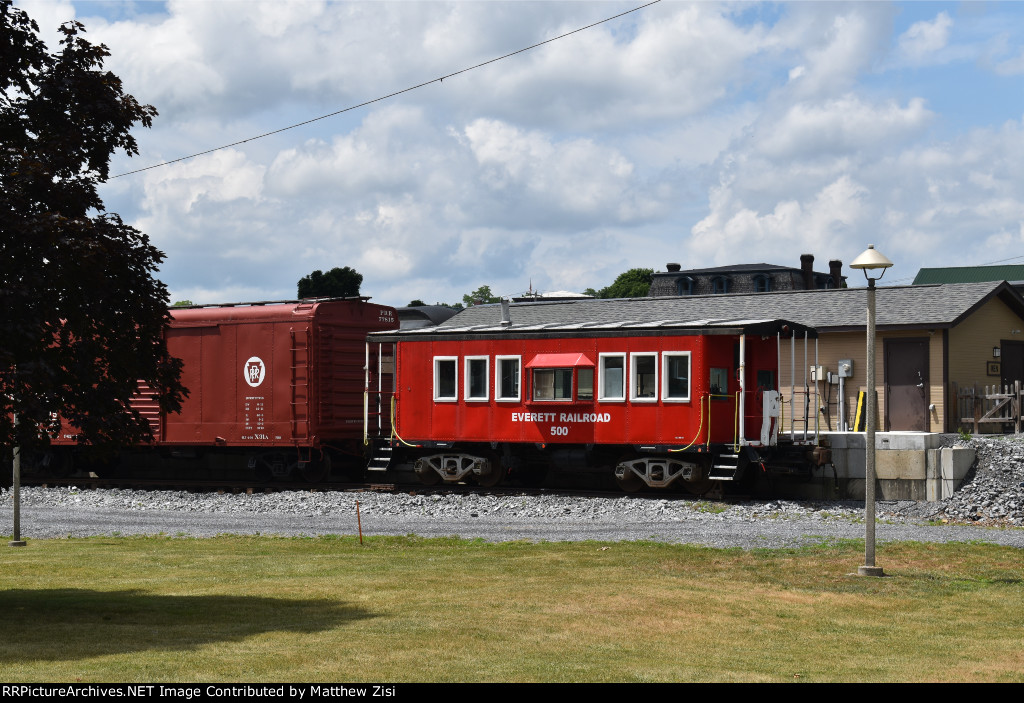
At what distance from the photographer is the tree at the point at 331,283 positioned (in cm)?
8638

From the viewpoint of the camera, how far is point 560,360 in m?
25.1

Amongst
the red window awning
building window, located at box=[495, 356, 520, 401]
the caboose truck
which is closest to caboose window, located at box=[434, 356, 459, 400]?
the caboose truck

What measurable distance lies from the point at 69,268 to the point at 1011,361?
106ft

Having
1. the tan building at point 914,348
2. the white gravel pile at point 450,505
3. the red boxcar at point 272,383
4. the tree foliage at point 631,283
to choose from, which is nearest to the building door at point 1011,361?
the tan building at point 914,348

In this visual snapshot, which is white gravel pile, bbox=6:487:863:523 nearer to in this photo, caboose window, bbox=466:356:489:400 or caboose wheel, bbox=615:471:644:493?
caboose wheel, bbox=615:471:644:493

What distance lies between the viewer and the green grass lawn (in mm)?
9078

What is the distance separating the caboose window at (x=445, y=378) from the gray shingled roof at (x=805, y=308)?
2.30 ft

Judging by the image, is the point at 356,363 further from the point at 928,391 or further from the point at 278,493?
the point at 928,391

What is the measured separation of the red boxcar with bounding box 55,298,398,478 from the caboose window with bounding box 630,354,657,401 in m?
7.37

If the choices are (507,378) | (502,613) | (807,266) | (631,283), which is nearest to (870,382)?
(502,613)

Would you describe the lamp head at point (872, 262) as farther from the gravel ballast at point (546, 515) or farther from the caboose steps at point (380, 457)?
the caboose steps at point (380, 457)

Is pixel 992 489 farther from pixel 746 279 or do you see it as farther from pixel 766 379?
pixel 746 279

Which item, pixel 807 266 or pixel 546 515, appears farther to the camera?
pixel 807 266

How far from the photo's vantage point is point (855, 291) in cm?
3625
